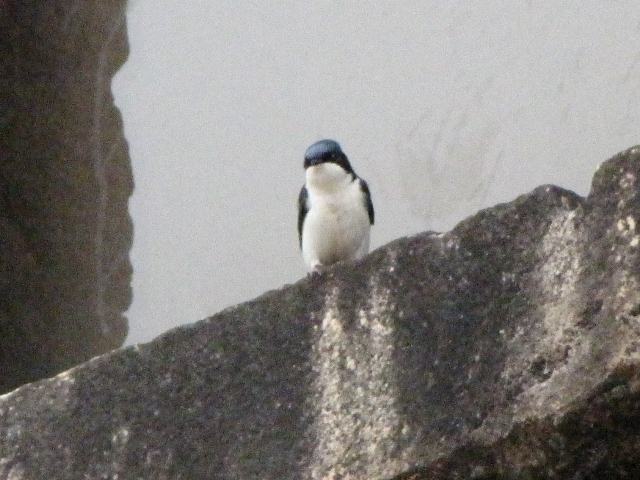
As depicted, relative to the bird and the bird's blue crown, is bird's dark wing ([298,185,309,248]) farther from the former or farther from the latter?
the bird's blue crown

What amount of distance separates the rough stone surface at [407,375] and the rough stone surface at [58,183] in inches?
58.9

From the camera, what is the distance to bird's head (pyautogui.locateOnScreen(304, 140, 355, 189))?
151 inches

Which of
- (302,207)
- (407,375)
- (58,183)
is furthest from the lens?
(58,183)

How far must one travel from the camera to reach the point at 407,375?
2.19m

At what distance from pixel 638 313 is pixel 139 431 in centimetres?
95

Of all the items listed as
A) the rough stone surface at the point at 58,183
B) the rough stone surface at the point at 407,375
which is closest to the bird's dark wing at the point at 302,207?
the rough stone surface at the point at 58,183

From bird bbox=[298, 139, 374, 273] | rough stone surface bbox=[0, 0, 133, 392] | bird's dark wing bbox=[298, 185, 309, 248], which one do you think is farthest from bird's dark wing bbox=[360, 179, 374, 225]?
rough stone surface bbox=[0, 0, 133, 392]

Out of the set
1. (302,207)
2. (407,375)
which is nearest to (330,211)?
(302,207)

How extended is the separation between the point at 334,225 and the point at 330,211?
0.14 ft

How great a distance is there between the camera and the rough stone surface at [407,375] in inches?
79.3

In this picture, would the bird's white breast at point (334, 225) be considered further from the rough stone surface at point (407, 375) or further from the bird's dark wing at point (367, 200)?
the rough stone surface at point (407, 375)

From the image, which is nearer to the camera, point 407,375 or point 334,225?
point 407,375

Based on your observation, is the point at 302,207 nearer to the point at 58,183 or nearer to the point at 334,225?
the point at 334,225

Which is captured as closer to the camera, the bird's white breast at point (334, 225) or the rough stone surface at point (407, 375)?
the rough stone surface at point (407, 375)
